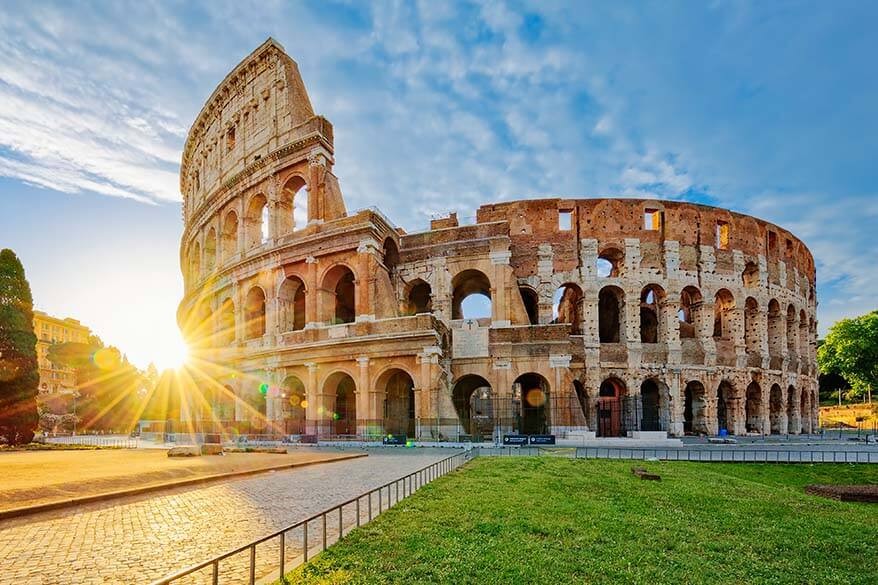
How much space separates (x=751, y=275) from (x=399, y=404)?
2453 centimetres

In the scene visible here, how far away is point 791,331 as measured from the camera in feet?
127

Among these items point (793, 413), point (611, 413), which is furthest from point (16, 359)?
point (793, 413)

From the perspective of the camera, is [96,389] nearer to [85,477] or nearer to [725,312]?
[85,477]

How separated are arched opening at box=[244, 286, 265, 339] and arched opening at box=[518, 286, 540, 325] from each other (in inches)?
627

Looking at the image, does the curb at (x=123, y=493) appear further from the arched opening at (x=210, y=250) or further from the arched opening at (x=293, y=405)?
the arched opening at (x=210, y=250)

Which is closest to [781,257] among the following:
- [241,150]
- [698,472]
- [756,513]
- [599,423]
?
[599,423]

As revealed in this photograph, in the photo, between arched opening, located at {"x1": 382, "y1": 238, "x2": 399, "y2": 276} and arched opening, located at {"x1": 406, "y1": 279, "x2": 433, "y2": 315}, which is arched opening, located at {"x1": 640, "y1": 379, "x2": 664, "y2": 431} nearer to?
arched opening, located at {"x1": 406, "y1": 279, "x2": 433, "y2": 315}

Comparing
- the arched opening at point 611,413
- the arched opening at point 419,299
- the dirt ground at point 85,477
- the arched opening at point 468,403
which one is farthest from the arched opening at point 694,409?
the dirt ground at point 85,477

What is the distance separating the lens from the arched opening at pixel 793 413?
122 feet

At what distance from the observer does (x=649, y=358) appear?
31406mm

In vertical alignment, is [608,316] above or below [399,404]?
above

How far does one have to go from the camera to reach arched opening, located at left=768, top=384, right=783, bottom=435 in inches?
1405

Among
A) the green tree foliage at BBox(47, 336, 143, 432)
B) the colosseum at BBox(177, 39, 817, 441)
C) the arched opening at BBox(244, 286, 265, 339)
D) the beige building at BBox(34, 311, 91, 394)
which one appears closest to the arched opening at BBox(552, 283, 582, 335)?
the colosseum at BBox(177, 39, 817, 441)

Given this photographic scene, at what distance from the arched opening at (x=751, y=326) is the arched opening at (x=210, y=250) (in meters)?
36.2
